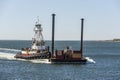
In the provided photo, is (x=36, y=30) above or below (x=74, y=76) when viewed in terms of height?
above

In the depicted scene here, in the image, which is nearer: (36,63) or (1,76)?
(1,76)

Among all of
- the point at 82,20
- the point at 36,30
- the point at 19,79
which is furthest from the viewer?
the point at 36,30

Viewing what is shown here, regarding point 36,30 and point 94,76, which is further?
point 36,30

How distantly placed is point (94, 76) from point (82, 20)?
2924cm

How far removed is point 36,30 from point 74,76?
3563 cm

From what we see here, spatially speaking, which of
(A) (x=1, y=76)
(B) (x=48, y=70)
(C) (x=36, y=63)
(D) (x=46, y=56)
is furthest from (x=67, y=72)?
(D) (x=46, y=56)

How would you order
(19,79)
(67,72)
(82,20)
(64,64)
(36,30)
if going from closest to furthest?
1. (19,79)
2. (67,72)
3. (64,64)
4. (82,20)
5. (36,30)

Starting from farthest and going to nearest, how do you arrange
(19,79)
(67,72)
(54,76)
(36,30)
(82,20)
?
(36,30)
(82,20)
(67,72)
(54,76)
(19,79)

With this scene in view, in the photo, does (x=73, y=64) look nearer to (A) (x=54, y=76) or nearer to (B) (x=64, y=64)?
(B) (x=64, y=64)

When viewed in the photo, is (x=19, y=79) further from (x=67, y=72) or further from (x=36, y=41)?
(x=36, y=41)

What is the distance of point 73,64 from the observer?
8562 centimetres

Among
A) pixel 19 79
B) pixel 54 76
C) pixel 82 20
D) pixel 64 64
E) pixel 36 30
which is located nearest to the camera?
pixel 19 79

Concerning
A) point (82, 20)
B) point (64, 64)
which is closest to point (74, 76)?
point (64, 64)

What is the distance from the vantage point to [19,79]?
5903cm
